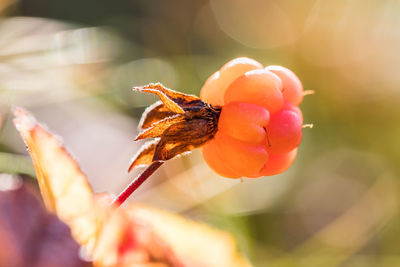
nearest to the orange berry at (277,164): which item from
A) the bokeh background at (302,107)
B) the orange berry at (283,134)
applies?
the orange berry at (283,134)

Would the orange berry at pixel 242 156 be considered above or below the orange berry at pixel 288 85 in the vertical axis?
below

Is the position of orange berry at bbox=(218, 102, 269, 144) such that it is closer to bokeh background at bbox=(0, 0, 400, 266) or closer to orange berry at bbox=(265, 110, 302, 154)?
orange berry at bbox=(265, 110, 302, 154)

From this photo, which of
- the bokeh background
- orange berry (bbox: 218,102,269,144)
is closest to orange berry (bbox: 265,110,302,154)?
orange berry (bbox: 218,102,269,144)

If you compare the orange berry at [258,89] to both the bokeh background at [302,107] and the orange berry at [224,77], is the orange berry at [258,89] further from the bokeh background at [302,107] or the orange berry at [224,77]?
the bokeh background at [302,107]

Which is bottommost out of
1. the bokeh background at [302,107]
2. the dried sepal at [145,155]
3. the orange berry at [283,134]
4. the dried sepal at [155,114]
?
the bokeh background at [302,107]

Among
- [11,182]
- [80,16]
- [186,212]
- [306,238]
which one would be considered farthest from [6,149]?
[80,16]

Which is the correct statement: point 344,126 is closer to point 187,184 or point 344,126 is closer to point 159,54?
point 187,184
